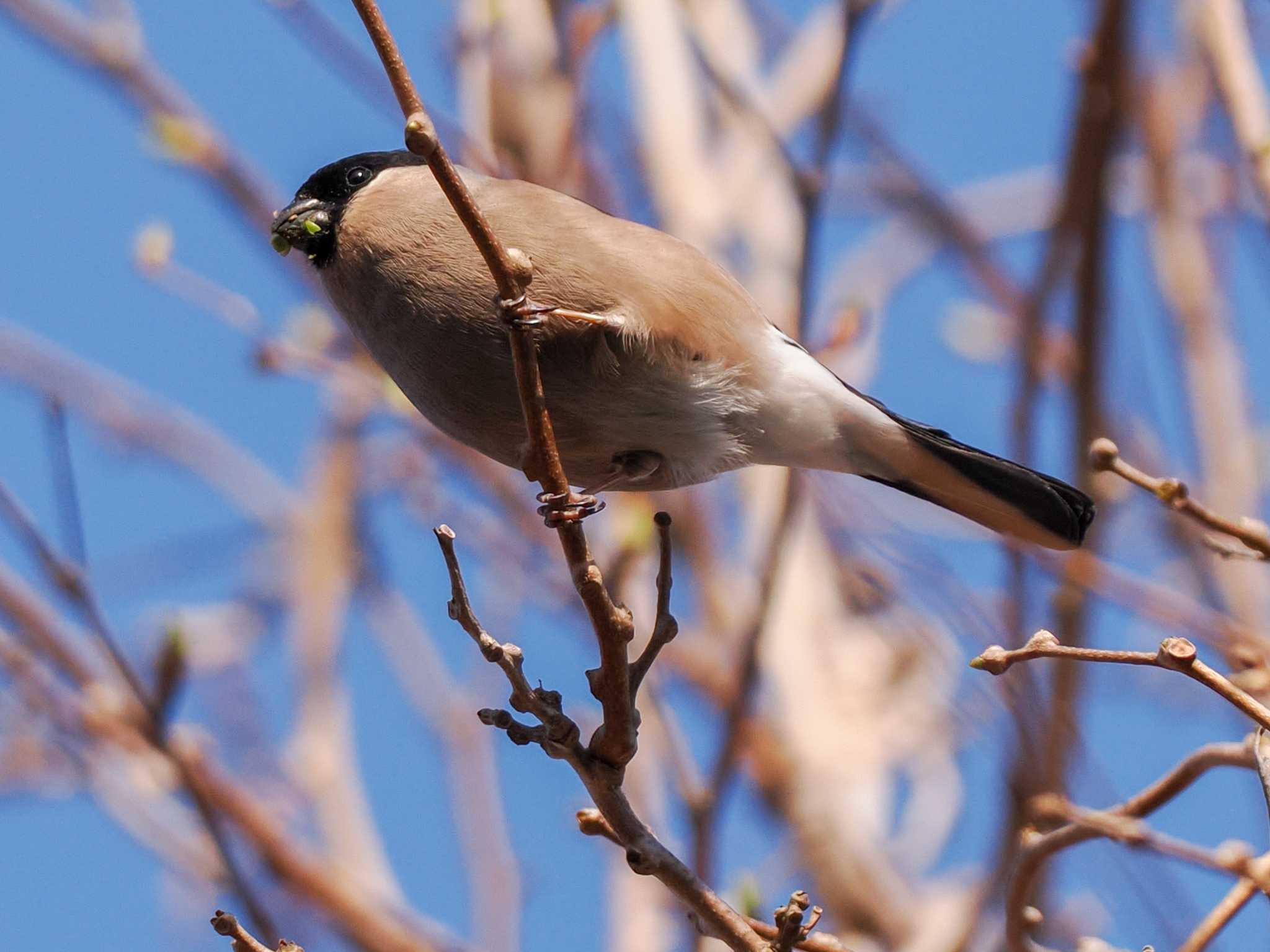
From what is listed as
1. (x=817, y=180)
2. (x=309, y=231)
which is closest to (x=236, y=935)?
(x=309, y=231)

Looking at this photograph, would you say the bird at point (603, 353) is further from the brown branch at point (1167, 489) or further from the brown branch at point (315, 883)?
the brown branch at point (315, 883)

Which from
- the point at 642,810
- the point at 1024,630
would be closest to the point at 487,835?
the point at 642,810

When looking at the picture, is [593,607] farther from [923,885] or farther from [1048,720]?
[923,885]

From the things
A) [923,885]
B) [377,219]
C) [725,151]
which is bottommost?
[377,219]

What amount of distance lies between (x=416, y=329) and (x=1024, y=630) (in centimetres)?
159

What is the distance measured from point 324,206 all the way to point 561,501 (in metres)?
1.13

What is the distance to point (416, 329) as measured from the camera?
2564 millimetres

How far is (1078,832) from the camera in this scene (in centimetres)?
171

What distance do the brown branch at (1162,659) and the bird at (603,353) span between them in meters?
0.88

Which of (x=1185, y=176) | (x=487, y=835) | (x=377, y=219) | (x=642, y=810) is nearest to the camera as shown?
(x=377, y=219)

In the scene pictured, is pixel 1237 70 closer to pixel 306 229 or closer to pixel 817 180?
pixel 817 180

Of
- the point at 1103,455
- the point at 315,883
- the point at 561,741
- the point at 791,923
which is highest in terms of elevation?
the point at 1103,455

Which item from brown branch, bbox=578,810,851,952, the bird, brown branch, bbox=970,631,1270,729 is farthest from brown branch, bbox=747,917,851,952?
the bird

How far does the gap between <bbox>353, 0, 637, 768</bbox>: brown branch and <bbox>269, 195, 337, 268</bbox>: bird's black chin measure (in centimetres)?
89
